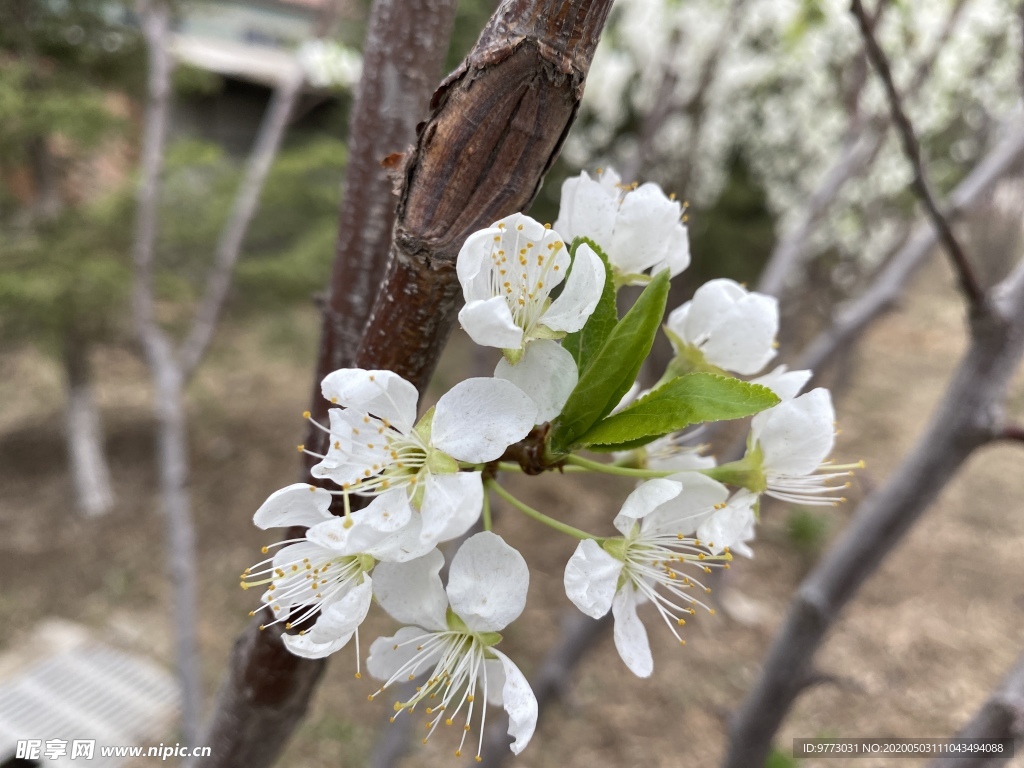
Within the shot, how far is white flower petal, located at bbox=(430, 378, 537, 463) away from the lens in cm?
56

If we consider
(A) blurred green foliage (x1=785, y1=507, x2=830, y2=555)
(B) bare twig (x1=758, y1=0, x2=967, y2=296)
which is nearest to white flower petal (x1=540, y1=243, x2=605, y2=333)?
(B) bare twig (x1=758, y1=0, x2=967, y2=296)

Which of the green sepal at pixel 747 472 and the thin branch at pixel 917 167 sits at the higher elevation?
the thin branch at pixel 917 167

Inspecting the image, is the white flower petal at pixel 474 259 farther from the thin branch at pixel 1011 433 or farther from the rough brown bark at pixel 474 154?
the thin branch at pixel 1011 433

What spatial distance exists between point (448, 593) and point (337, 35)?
4.65m

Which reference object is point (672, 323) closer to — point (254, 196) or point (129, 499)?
point (254, 196)

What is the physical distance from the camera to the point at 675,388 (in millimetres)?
604

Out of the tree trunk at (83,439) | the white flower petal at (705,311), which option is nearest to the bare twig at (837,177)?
the white flower petal at (705,311)

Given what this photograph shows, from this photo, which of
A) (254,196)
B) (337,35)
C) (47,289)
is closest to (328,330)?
(254,196)

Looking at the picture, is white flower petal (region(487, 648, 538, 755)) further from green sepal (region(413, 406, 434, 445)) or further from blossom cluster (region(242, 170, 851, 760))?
green sepal (region(413, 406, 434, 445))

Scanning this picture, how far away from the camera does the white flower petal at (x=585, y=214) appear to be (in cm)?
69

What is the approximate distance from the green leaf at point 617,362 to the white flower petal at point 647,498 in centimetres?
8

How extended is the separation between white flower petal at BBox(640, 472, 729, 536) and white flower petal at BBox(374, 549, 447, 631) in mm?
204

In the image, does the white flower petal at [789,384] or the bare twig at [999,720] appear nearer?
the white flower petal at [789,384]

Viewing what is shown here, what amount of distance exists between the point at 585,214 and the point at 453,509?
1.12 feet
